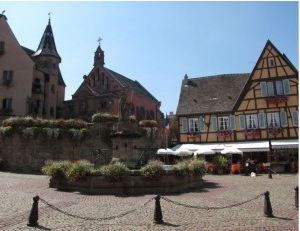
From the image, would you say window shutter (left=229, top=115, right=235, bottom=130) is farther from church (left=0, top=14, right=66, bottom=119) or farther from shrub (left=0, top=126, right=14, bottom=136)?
church (left=0, top=14, right=66, bottom=119)

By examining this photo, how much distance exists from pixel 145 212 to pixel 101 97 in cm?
3503

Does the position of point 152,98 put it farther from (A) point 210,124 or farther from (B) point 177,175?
(B) point 177,175

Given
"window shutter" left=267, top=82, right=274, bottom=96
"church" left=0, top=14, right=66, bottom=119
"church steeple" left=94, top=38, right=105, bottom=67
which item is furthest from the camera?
"church steeple" left=94, top=38, right=105, bottom=67

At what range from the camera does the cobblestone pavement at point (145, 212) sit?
346 inches

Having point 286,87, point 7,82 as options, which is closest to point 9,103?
point 7,82

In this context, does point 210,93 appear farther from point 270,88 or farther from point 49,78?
point 49,78

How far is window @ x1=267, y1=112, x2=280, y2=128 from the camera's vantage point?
2924cm

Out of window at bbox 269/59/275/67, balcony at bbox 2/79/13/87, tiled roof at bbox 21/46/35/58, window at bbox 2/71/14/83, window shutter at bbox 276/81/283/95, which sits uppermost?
tiled roof at bbox 21/46/35/58

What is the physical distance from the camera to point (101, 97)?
44.4 metres

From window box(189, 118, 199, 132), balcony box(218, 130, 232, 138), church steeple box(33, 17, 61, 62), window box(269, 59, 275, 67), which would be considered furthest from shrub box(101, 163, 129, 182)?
church steeple box(33, 17, 61, 62)

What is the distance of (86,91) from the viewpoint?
46.3 metres

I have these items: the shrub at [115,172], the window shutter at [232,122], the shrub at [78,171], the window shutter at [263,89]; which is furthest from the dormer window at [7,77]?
the shrub at [115,172]

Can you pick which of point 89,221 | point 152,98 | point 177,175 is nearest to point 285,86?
point 177,175

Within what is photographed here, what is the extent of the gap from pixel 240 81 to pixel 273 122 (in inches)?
279
